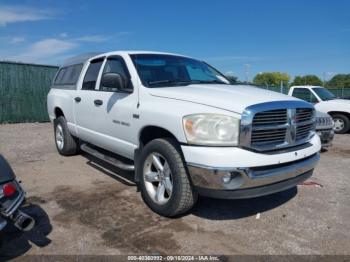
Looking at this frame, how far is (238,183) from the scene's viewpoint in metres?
3.29

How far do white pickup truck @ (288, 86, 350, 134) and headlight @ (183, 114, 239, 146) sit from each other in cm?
901

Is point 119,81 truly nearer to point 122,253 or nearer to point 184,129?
point 184,129

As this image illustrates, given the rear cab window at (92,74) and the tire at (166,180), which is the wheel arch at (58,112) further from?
the tire at (166,180)

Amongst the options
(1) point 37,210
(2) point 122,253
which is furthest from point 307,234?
(1) point 37,210

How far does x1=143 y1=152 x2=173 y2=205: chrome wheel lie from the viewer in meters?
3.83

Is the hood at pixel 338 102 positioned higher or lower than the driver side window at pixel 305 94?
lower

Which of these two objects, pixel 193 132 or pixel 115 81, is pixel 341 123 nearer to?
pixel 115 81

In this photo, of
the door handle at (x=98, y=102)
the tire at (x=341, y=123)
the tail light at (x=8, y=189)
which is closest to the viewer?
the tail light at (x=8, y=189)

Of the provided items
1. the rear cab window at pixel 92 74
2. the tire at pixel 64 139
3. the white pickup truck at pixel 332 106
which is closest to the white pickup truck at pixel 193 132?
the rear cab window at pixel 92 74

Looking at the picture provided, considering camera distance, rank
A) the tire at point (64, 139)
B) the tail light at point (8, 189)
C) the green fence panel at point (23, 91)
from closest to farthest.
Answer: the tail light at point (8, 189), the tire at point (64, 139), the green fence panel at point (23, 91)

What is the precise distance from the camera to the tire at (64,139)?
6.74m

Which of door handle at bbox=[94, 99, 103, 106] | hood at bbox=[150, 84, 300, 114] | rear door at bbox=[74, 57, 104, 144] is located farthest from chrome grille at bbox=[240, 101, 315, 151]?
rear door at bbox=[74, 57, 104, 144]

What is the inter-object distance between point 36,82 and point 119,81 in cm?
1106

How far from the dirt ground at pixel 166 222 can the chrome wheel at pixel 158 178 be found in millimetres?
240
